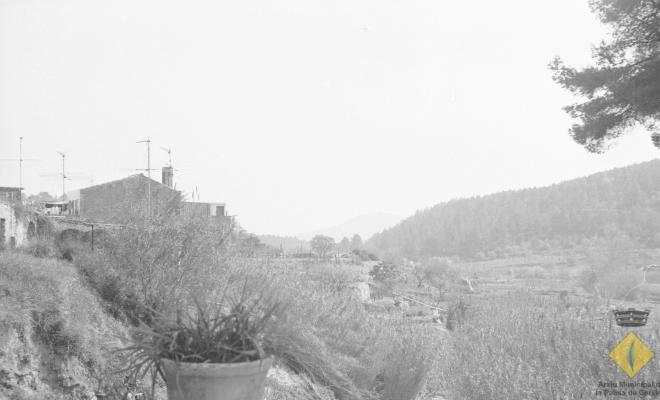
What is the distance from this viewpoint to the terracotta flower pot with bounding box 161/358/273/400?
285cm

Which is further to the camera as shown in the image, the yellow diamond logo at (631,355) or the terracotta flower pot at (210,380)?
the yellow diamond logo at (631,355)

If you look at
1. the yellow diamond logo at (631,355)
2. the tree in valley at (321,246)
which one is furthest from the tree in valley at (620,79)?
the tree in valley at (321,246)

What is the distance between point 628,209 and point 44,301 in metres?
79.9

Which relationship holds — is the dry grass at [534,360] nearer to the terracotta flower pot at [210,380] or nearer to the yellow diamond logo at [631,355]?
the yellow diamond logo at [631,355]

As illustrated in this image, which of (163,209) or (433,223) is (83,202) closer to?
(163,209)

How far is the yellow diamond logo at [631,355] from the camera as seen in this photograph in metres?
8.74

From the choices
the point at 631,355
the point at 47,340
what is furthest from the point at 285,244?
the point at 47,340

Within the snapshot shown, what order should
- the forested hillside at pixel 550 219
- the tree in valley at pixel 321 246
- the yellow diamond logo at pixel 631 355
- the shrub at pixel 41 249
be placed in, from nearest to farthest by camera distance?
the yellow diamond logo at pixel 631 355 → the shrub at pixel 41 249 → the tree in valley at pixel 321 246 → the forested hillside at pixel 550 219

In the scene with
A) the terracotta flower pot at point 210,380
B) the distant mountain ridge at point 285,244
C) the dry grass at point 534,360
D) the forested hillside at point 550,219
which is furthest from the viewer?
the forested hillside at point 550,219

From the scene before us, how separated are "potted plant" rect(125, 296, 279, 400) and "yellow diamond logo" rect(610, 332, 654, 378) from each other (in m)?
7.68

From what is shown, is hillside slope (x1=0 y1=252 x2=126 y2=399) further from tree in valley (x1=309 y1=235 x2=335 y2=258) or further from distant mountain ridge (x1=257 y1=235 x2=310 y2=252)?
tree in valley (x1=309 y1=235 x2=335 y2=258)

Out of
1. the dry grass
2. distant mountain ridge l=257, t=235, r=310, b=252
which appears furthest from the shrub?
the dry grass

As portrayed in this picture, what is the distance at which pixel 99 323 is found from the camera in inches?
260

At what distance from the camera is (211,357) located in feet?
9.92
